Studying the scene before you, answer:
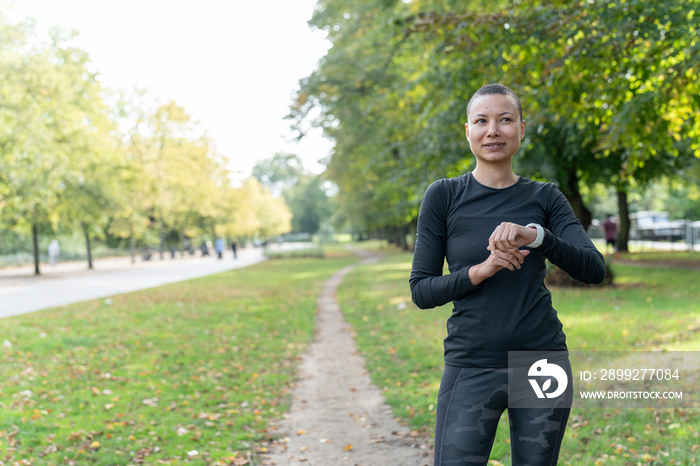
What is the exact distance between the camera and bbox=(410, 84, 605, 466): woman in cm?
224

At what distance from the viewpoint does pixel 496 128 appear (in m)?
2.32

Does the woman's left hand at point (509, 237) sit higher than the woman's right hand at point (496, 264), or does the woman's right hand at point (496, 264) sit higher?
the woman's left hand at point (509, 237)

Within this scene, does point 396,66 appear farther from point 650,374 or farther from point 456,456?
point 456,456

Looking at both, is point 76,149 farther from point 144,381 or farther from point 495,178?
point 495,178

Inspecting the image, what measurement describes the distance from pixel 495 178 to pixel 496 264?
16.0 inches

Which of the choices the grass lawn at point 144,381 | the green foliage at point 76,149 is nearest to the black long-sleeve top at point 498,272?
the grass lawn at point 144,381

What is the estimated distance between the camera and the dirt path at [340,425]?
555 centimetres

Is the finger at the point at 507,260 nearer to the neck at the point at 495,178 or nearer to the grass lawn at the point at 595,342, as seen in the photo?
the neck at the point at 495,178

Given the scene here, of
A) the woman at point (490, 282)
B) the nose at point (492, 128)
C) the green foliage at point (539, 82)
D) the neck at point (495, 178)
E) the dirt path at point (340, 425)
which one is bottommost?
the dirt path at point (340, 425)

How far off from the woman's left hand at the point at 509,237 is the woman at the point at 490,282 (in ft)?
0.25

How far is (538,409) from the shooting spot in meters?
2.27

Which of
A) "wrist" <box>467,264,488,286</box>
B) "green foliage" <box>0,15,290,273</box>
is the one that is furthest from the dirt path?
"green foliage" <box>0,15,290,273</box>

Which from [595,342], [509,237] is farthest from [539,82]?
[509,237]

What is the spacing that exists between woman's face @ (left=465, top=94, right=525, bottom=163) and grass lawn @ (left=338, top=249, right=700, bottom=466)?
3425mm
